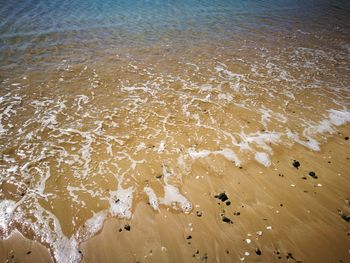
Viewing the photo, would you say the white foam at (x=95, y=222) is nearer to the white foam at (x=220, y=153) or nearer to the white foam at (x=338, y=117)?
the white foam at (x=220, y=153)

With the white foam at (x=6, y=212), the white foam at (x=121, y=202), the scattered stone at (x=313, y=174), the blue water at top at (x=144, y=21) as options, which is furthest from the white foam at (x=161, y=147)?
the blue water at top at (x=144, y=21)

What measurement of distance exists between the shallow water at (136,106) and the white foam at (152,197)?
29mm

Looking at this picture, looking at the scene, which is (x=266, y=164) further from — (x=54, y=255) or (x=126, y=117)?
(x=54, y=255)

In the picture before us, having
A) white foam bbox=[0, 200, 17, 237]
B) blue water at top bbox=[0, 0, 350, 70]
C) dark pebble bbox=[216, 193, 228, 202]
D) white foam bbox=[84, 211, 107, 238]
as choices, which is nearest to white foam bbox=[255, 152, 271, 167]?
dark pebble bbox=[216, 193, 228, 202]

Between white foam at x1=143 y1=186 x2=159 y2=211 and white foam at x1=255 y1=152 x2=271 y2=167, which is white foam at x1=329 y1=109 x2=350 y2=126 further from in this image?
white foam at x1=143 y1=186 x2=159 y2=211

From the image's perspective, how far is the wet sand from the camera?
15.8 ft

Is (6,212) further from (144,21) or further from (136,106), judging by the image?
(144,21)

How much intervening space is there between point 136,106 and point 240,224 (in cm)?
585

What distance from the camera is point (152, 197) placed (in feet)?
19.4

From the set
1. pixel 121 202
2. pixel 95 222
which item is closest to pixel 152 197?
pixel 121 202

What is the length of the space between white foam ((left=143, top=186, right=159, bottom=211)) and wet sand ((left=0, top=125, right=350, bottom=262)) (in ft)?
0.50

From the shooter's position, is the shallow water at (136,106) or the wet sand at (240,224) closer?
the wet sand at (240,224)

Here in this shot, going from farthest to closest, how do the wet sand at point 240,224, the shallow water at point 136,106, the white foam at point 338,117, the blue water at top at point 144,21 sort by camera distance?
the blue water at top at point 144,21, the white foam at point 338,117, the shallow water at point 136,106, the wet sand at point 240,224

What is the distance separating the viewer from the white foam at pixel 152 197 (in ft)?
18.7
